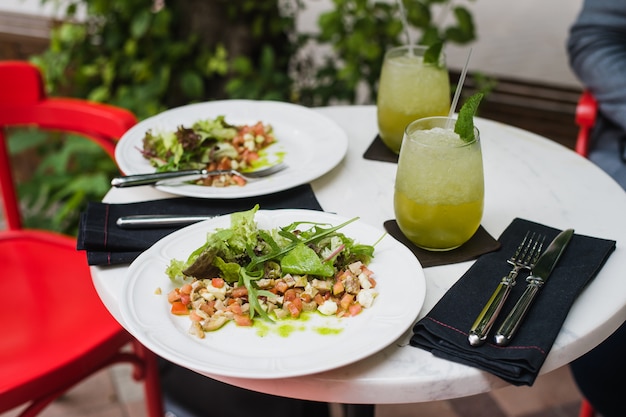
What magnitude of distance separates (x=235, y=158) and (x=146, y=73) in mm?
1567

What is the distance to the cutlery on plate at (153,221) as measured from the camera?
109cm

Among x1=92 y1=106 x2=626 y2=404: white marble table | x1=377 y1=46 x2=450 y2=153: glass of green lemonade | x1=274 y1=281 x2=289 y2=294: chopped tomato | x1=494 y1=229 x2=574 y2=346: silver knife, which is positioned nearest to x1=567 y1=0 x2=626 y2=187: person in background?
x1=92 y1=106 x2=626 y2=404: white marble table

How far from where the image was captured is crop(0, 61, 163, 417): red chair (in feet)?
4.19

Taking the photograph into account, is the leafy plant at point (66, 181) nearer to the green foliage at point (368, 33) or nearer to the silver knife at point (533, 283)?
the green foliage at point (368, 33)

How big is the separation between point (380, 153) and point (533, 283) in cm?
51

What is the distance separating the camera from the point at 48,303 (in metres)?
1.45

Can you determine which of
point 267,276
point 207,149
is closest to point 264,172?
point 207,149

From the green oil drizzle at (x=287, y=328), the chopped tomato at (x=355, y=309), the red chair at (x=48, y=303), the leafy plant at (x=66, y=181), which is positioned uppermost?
the chopped tomato at (x=355, y=309)

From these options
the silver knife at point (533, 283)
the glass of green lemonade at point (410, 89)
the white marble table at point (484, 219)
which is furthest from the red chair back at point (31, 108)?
the silver knife at point (533, 283)

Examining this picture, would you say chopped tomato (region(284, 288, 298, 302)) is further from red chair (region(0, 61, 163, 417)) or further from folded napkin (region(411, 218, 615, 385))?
red chair (region(0, 61, 163, 417))

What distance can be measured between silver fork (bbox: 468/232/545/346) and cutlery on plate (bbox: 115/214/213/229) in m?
0.46

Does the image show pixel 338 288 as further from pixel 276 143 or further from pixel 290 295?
pixel 276 143

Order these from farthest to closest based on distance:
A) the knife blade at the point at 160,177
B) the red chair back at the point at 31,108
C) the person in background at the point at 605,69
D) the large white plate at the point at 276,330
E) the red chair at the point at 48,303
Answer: the person in background at the point at 605,69, the red chair back at the point at 31,108, the red chair at the point at 48,303, the knife blade at the point at 160,177, the large white plate at the point at 276,330

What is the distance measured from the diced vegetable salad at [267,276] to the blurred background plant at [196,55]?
1.56 meters
